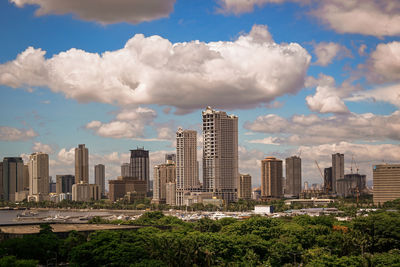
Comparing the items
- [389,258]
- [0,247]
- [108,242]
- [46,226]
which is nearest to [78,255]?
[108,242]

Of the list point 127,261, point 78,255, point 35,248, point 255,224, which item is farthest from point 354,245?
point 35,248

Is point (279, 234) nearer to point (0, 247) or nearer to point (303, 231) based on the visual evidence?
point (303, 231)

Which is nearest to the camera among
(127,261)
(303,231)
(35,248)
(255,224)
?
(127,261)

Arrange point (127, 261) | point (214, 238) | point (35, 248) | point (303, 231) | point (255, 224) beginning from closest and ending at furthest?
point (127, 261) → point (35, 248) → point (214, 238) → point (303, 231) → point (255, 224)

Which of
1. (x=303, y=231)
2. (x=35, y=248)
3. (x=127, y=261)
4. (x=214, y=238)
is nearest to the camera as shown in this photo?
(x=127, y=261)

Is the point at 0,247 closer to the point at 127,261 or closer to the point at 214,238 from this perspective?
the point at 127,261

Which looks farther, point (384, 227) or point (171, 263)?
point (384, 227)
